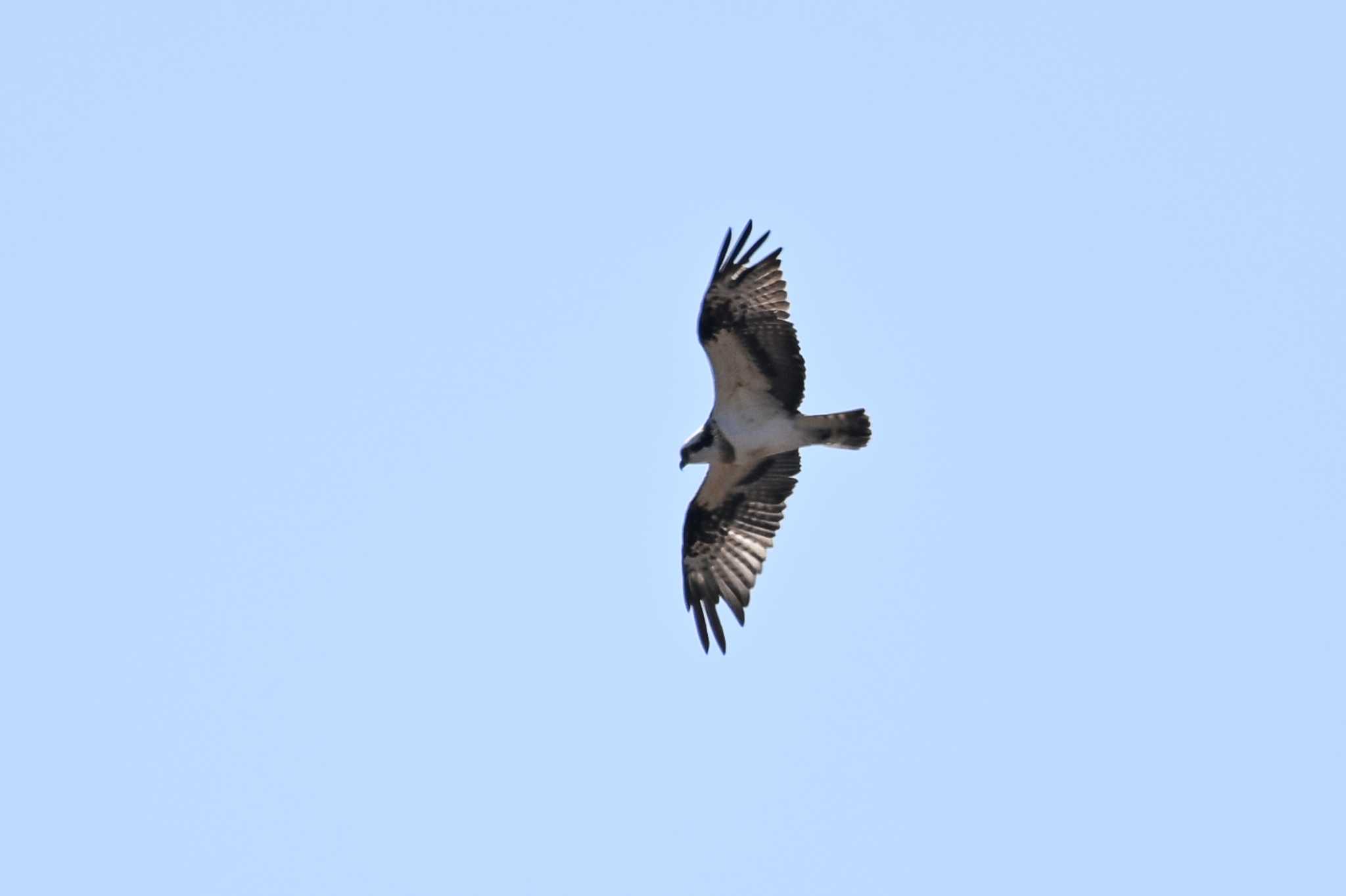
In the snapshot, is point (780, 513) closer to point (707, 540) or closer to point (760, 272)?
point (707, 540)

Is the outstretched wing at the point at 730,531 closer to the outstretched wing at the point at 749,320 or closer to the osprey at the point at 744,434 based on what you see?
the osprey at the point at 744,434

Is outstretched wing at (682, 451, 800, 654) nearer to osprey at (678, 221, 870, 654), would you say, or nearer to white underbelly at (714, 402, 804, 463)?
osprey at (678, 221, 870, 654)

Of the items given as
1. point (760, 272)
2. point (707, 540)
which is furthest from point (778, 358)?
point (707, 540)

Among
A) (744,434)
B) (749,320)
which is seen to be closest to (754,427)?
(744,434)

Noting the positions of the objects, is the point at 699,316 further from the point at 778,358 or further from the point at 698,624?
the point at 698,624

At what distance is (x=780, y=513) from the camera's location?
72.7 ft

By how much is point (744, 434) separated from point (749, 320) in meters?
1.10

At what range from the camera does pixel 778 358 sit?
20891mm

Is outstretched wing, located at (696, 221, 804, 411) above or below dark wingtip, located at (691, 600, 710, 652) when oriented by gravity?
above

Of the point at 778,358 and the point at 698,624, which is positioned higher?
the point at 778,358

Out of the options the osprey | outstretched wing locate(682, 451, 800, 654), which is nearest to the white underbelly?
the osprey

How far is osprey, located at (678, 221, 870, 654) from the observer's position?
20766mm

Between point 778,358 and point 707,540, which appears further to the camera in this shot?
point 707,540

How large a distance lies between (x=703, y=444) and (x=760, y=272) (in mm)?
1720
